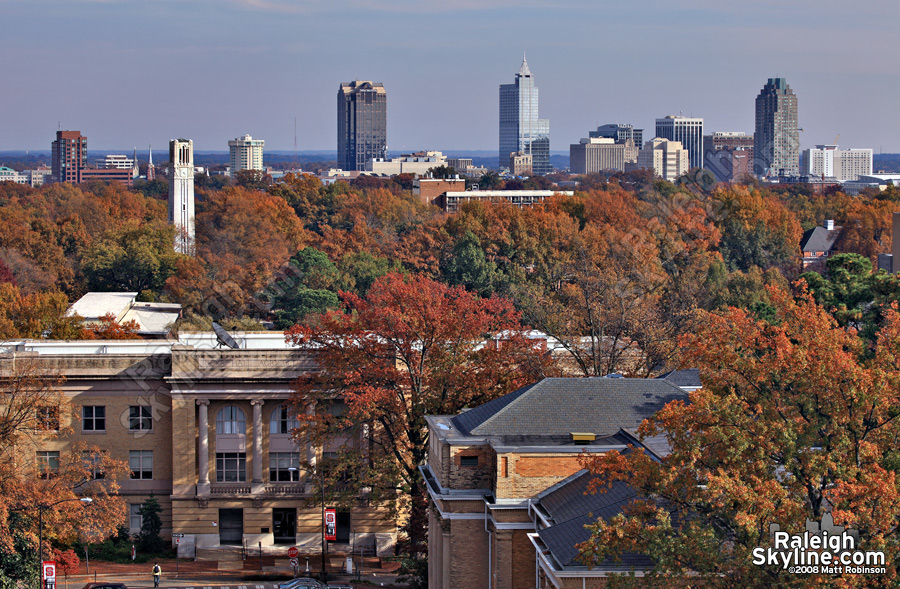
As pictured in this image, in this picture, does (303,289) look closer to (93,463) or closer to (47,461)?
(47,461)

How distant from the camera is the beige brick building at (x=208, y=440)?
2147 inches

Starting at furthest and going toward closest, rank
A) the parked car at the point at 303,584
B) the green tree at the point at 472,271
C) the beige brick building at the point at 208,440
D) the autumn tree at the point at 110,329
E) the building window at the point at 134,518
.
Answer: the green tree at the point at 472,271, the autumn tree at the point at 110,329, the building window at the point at 134,518, the beige brick building at the point at 208,440, the parked car at the point at 303,584

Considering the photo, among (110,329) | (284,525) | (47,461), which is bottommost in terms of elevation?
(284,525)

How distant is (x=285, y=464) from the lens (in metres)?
55.7

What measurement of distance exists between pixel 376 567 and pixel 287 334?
11320 mm

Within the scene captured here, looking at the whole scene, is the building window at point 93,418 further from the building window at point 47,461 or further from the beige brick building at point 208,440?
the building window at point 47,461

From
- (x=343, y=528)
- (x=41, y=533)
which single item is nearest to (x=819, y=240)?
(x=343, y=528)

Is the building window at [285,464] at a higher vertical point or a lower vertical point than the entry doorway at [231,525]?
higher

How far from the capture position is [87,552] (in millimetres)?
52156

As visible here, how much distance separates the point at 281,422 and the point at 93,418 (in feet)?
26.0

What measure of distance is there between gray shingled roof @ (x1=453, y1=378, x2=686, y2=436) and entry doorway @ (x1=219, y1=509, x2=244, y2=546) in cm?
1723

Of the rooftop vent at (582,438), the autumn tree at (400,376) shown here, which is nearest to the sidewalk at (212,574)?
the autumn tree at (400,376)

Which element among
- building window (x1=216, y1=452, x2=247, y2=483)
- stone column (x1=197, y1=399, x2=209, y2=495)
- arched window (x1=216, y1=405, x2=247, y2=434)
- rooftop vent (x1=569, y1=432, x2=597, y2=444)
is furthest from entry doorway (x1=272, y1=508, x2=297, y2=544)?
rooftop vent (x1=569, y1=432, x2=597, y2=444)

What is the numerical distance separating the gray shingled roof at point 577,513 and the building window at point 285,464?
20.1m
